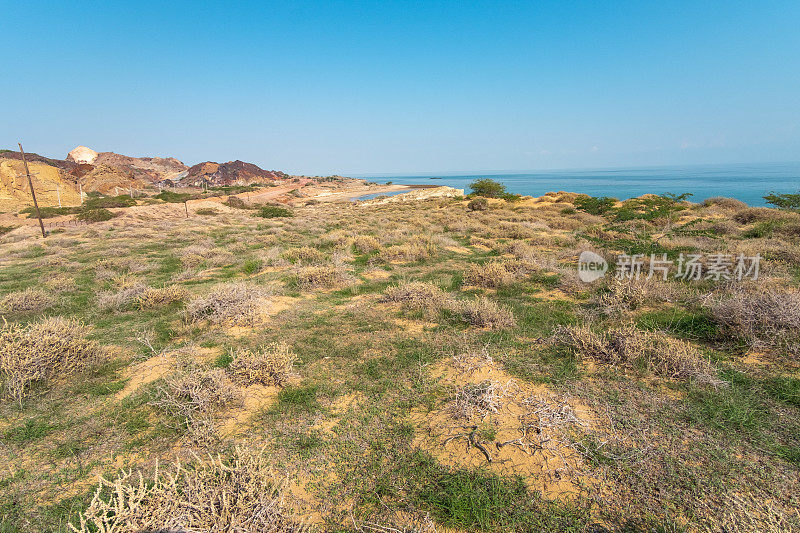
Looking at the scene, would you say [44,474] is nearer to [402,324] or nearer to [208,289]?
[402,324]

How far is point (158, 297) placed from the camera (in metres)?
7.71

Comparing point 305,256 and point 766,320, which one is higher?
point 305,256

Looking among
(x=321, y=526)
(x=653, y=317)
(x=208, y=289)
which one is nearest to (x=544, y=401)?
(x=321, y=526)

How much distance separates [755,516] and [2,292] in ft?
50.2

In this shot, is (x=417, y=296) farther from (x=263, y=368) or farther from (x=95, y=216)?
(x=95, y=216)

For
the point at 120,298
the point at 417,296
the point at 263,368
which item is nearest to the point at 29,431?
the point at 263,368

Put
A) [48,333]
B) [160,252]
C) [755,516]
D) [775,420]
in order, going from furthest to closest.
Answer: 1. [160,252]
2. [48,333]
3. [775,420]
4. [755,516]

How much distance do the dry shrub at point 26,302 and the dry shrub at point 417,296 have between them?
8.07m

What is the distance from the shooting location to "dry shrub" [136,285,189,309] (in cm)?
756

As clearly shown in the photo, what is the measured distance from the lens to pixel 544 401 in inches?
157

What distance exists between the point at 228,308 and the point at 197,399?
318cm

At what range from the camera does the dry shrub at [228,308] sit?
6656mm

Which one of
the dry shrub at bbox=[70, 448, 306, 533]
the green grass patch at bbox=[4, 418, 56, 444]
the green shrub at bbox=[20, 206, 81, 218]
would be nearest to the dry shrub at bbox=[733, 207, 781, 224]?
the dry shrub at bbox=[70, 448, 306, 533]

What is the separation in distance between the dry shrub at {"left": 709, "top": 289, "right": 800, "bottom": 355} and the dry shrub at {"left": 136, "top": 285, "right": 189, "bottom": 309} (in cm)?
1134
